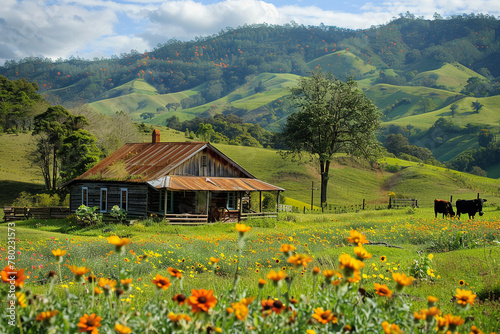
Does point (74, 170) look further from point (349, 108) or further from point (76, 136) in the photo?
point (349, 108)

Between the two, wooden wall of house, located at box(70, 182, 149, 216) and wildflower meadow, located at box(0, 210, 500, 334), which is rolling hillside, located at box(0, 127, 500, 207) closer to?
wooden wall of house, located at box(70, 182, 149, 216)

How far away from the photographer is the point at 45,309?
368 centimetres

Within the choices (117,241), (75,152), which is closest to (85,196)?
(75,152)

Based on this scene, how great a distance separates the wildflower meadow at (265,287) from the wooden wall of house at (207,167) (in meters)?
13.4

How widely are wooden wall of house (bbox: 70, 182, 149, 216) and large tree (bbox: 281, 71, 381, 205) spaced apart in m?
20.3

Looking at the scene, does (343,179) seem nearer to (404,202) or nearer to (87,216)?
(404,202)

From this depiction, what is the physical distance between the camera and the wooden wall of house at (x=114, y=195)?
3094 centimetres

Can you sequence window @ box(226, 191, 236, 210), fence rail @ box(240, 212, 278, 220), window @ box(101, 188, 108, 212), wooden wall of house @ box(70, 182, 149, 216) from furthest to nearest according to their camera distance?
window @ box(226, 191, 236, 210)
window @ box(101, 188, 108, 212)
fence rail @ box(240, 212, 278, 220)
wooden wall of house @ box(70, 182, 149, 216)

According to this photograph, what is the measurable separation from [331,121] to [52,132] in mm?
32330

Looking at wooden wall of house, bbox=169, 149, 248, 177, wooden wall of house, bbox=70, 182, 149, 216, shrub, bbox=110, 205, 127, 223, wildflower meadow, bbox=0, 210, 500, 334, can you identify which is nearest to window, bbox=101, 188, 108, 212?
wooden wall of house, bbox=70, 182, 149, 216

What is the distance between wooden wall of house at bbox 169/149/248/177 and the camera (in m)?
32.4

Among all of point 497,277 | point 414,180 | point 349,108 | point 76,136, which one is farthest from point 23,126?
point 497,277

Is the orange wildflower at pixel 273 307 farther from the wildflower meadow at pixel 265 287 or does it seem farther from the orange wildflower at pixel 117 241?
the orange wildflower at pixel 117 241

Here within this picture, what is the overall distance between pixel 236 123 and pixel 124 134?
234ft
